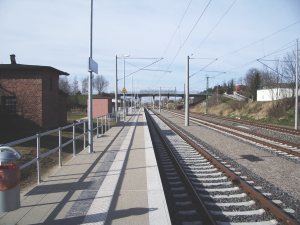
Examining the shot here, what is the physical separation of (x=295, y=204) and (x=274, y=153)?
7797 millimetres

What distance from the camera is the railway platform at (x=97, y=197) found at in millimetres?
6152

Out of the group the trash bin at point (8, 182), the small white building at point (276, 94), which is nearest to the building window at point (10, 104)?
the trash bin at point (8, 182)

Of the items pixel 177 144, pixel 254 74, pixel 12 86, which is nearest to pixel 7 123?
pixel 12 86

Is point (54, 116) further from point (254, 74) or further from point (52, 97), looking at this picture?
point (254, 74)

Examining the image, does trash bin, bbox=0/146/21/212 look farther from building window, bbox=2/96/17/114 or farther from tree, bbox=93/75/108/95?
tree, bbox=93/75/108/95

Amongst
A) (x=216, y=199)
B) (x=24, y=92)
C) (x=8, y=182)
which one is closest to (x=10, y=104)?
(x=24, y=92)

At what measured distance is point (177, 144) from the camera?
1997 centimetres

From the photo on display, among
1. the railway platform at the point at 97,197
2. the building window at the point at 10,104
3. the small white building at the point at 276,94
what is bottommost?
the railway platform at the point at 97,197

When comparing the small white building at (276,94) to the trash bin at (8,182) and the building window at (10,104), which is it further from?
the trash bin at (8,182)

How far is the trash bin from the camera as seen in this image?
5.70 metres

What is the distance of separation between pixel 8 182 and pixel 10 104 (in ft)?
79.2

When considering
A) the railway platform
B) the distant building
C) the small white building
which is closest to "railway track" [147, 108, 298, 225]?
the railway platform

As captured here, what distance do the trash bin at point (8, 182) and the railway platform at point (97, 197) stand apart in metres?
0.29

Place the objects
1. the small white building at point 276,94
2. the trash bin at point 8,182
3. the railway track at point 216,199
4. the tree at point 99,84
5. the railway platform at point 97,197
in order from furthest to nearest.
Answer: the tree at point 99,84, the small white building at point 276,94, the railway track at point 216,199, the railway platform at point 97,197, the trash bin at point 8,182
